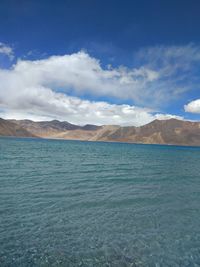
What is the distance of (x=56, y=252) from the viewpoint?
1160 centimetres

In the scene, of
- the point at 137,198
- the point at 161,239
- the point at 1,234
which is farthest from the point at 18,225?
the point at 137,198

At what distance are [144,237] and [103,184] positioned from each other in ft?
48.1

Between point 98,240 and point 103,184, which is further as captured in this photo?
point 103,184

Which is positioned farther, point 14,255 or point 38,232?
point 38,232

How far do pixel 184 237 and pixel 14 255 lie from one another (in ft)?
31.3

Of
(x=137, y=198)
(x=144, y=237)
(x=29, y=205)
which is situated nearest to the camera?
(x=144, y=237)

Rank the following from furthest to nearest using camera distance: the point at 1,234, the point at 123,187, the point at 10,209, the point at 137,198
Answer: the point at 123,187 < the point at 137,198 < the point at 10,209 < the point at 1,234

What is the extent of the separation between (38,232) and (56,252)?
239 centimetres

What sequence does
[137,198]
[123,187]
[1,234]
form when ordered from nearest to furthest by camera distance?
[1,234], [137,198], [123,187]

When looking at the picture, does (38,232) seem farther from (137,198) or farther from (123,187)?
(123,187)

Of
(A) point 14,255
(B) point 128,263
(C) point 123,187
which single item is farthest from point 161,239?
(C) point 123,187

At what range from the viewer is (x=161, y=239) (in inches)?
538

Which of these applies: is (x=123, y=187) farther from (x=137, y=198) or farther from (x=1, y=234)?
(x=1, y=234)

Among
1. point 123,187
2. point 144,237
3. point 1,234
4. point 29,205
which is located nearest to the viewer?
point 1,234
